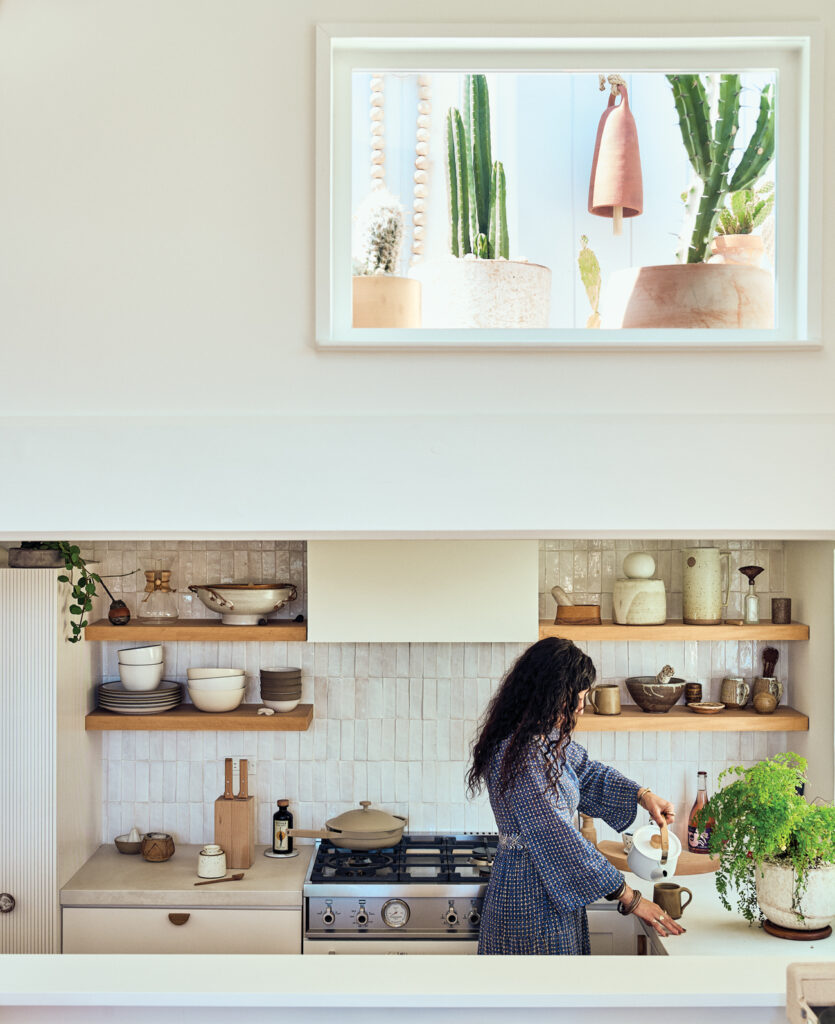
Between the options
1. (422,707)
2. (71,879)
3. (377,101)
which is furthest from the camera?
(422,707)

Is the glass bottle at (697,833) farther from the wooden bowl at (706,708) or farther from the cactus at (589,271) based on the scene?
the cactus at (589,271)

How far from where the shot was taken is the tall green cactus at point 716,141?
1937 mm

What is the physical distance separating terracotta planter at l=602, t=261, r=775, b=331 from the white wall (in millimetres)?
72

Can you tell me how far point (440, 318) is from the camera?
198 cm

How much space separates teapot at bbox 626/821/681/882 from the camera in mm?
2746

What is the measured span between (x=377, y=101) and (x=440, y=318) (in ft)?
1.41

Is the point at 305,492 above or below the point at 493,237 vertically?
below

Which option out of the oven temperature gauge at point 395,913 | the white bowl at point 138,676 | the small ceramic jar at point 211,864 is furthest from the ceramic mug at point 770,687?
the white bowl at point 138,676

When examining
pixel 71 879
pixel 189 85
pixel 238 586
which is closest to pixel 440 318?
pixel 189 85

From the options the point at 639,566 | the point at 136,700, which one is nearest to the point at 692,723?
the point at 639,566

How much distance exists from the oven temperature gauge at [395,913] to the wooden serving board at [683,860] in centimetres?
67

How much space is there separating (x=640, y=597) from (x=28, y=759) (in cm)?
207

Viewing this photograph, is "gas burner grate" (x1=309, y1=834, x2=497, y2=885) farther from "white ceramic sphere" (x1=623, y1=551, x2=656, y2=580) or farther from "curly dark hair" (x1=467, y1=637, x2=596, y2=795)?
"white ceramic sphere" (x1=623, y1=551, x2=656, y2=580)

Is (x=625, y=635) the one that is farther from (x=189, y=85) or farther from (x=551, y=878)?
(x=189, y=85)
